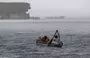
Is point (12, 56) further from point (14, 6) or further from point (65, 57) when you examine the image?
point (14, 6)

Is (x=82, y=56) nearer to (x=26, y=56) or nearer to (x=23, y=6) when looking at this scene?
(x=26, y=56)

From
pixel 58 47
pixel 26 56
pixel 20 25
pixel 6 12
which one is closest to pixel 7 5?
pixel 6 12

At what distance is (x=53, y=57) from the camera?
12.1 meters

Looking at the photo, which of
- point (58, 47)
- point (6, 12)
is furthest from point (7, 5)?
point (58, 47)

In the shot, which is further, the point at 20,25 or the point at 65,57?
the point at 20,25

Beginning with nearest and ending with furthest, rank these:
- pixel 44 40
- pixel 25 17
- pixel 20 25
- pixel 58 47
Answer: pixel 58 47
pixel 44 40
pixel 25 17
pixel 20 25

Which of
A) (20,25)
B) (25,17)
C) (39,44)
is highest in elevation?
(25,17)

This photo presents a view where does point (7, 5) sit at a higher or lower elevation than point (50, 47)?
higher

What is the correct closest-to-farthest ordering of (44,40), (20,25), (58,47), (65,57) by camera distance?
1. (65,57)
2. (58,47)
3. (44,40)
4. (20,25)

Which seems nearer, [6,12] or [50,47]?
[50,47]

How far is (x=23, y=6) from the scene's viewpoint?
16641mm

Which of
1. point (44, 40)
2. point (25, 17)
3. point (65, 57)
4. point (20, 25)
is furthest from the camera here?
point (20, 25)

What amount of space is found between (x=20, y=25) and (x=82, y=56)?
1619 inches

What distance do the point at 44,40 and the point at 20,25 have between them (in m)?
36.2
